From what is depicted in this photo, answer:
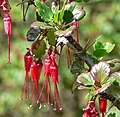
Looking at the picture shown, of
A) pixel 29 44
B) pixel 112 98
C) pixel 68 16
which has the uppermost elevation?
pixel 68 16

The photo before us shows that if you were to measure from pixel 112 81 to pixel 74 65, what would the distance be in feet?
0.58

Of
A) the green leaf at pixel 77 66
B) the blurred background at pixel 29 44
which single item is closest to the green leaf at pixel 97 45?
the green leaf at pixel 77 66

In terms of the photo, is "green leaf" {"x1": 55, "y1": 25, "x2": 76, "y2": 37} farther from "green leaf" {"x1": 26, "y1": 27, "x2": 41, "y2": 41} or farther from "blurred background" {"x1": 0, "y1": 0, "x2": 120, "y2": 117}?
"blurred background" {"x1": 0, "y1": 0, "x2": 120, "y2": 117}

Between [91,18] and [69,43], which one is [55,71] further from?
[91,18]

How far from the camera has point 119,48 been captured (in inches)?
169

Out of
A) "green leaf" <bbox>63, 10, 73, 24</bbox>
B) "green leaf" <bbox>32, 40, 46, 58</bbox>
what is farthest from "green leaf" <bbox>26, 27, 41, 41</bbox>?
"green leaf" <bbox>63, 10, 73, 24</bbox>

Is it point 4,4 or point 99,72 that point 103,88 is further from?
point 4,4

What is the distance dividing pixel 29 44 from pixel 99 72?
121 inches

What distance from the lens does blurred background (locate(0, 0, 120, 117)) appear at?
174 inches

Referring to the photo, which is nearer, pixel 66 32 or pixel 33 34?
pixel 66 32

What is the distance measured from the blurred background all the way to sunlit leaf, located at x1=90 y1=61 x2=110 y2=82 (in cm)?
299

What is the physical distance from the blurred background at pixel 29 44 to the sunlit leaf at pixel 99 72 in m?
2.99

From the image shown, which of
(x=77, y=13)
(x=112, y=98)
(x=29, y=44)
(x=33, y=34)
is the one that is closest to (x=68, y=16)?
(x=77, y=13)

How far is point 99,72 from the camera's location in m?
1.33
